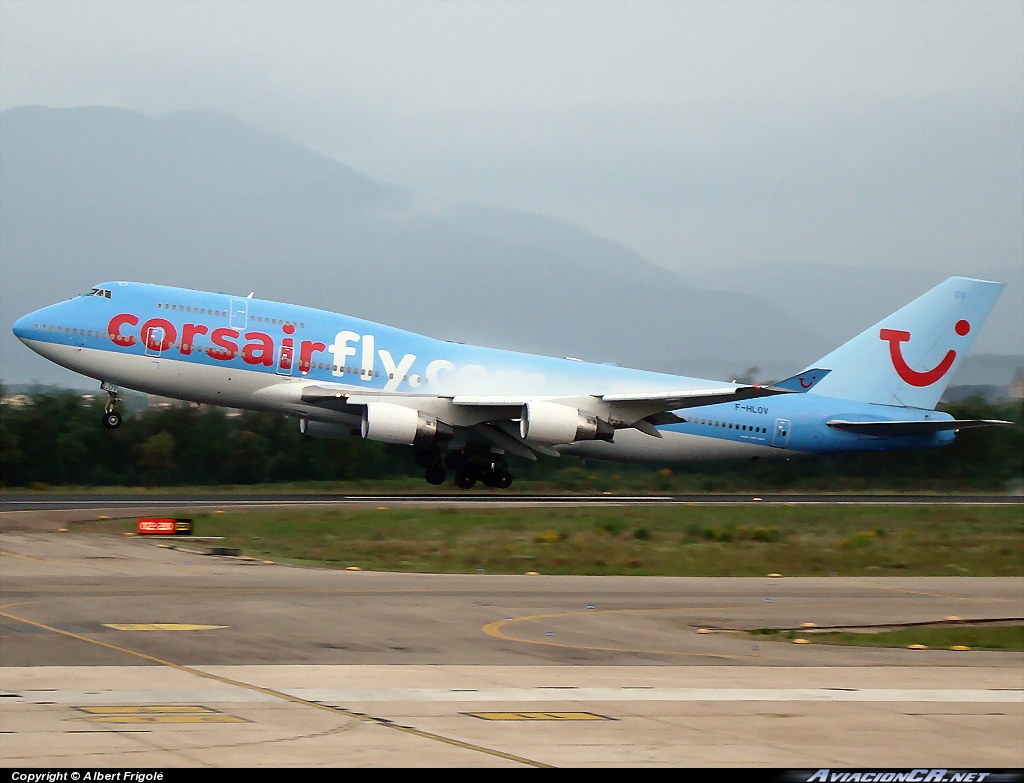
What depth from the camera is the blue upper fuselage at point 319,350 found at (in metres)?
33.2

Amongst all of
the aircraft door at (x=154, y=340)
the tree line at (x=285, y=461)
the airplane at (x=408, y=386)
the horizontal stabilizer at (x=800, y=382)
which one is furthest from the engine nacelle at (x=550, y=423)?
the aircraft door at (x=154, y=340)

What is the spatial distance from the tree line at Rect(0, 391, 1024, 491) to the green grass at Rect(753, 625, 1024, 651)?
23.8 metres

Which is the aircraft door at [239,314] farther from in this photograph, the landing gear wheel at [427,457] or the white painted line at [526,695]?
the white painted line at [526,695]

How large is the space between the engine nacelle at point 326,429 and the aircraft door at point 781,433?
13027 mm

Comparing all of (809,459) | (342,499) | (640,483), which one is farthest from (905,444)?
(342,499)

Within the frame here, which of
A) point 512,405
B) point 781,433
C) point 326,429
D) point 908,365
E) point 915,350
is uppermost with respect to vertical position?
point 915,350

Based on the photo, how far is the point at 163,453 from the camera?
129ft

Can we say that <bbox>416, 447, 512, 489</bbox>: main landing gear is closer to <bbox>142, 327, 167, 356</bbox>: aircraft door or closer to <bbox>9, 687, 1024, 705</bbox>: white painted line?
<bbox>142, 327, 167, 356</bbox>: aircraft door

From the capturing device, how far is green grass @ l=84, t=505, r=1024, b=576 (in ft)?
71.8

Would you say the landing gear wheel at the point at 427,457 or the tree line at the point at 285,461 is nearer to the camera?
the landing gear wheel at the point at 427,457

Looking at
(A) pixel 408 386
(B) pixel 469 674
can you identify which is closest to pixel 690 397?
(A) pixel 408 386

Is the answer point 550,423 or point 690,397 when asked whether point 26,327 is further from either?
point 690,397

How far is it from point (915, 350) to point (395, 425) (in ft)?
59.2

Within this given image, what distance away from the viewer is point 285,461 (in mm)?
41031
